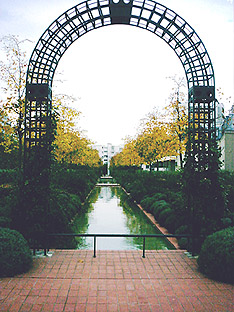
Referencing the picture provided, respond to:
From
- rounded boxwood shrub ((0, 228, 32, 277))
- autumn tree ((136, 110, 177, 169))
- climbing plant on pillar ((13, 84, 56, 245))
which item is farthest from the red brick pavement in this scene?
autumn tree ((136, 110, 177, 169))

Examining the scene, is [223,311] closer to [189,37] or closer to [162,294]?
[162,294]

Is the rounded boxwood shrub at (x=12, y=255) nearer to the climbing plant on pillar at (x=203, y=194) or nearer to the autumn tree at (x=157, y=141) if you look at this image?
the climbing plant on pillar at (x=203, y=194)

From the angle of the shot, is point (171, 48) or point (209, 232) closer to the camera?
point (209, 232)

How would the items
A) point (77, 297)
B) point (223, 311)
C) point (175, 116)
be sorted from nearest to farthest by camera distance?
point (223, 311) < point (77, 297) < point (175, 116)

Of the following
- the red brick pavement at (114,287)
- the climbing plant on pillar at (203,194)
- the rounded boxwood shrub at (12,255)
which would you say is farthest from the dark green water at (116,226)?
the rounded boxwood shrub at (12,255)

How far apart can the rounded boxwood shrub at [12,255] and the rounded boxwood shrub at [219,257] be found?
3319mm

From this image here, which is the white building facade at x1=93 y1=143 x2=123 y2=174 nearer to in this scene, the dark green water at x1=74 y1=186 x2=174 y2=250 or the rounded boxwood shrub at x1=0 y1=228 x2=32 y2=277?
the dark green water at x1=74 y1=186 x2=174 y2=250

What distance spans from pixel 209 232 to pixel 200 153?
1870mm

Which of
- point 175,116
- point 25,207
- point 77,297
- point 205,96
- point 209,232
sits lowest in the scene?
point 77,297

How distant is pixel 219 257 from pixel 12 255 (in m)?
3.69

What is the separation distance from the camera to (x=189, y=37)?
7.00 metres

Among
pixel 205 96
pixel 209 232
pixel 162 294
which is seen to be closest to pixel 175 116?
pixel 205 96

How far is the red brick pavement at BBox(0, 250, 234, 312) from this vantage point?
4102 millimetres

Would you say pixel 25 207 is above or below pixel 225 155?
below
